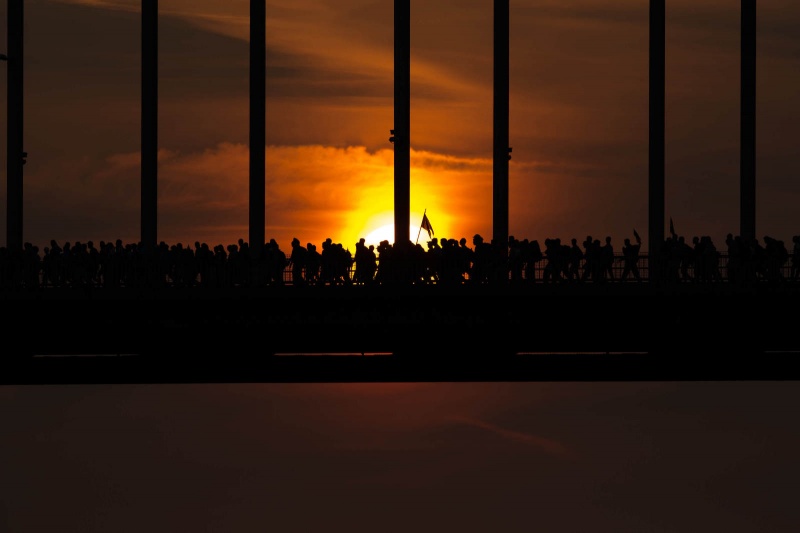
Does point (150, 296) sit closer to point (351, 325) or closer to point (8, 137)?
point (351, 325)

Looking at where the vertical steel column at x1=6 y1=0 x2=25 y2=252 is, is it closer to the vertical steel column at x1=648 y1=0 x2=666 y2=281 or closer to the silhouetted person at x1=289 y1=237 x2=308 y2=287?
the silhouetted person at x1=289 y1=237 x2=308 y2=287

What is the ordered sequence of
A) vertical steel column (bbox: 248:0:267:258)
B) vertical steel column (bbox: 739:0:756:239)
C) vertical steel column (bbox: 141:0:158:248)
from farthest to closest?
vertical steel column (bbox: 739:0:756:239)
vertical steel column (bbox: 141:0:158:248)
vertical steel column (bbox: 248:0:267:258)

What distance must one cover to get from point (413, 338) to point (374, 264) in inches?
139

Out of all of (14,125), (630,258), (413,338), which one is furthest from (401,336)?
(14,125)

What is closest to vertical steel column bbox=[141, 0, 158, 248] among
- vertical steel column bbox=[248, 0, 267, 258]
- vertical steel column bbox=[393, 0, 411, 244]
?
vertical steel column bbox=[248, 0, 267, 258]

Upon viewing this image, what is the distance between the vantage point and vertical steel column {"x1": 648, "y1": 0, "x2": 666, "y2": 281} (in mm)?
60531

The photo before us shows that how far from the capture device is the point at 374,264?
5544cm

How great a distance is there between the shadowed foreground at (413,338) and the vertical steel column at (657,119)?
6.96 metres

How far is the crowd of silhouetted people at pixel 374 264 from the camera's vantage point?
55.2m

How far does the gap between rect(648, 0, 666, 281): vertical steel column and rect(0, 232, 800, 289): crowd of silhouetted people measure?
12.8 ft

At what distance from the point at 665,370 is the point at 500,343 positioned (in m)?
Result: 5.28

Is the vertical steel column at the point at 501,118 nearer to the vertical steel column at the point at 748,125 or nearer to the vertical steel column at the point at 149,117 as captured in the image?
the vertical steel column at the point at 748,125

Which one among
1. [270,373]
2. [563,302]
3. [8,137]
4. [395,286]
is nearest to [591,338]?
[563,302]

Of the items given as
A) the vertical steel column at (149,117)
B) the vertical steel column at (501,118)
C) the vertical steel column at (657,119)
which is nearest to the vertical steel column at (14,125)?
the vertical steel column at (149,117)
